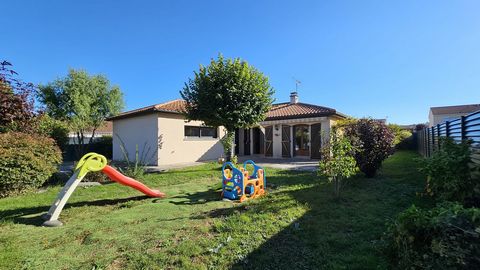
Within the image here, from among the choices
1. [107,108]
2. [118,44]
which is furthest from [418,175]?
[107,108]

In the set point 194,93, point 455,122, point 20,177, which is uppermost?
point 194,93

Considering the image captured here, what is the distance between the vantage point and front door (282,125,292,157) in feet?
57.3

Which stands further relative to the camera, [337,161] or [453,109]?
[453,109]

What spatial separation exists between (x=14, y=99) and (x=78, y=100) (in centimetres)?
1685

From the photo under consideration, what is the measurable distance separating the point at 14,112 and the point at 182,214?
605 cm

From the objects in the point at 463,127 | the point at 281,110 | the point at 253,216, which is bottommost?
the point at 253,216

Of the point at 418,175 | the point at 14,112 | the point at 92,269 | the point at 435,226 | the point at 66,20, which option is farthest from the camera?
the point at 66,20

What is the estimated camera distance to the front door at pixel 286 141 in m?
17.5

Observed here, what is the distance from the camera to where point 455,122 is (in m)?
6.14

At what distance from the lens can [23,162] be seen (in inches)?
309

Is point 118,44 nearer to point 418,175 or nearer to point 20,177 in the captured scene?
point 20,177

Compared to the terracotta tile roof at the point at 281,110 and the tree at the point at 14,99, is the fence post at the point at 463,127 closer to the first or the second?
the terracotta tile roof at the point at 281,110

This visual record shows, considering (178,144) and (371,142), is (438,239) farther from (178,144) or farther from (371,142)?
(178,144)

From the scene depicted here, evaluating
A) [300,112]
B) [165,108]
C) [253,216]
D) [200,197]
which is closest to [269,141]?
[300,112]
